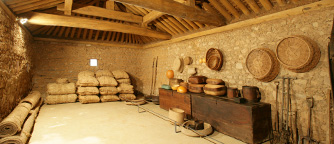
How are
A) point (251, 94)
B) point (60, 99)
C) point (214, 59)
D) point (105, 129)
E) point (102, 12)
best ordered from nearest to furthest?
1. point (251, 94)
2. point (105, 129)
3. point (214, 59)
4. point (102, 12)
5. point (60, 99)

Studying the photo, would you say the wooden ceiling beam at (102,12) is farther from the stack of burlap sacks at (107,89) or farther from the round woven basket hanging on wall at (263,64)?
the round woven basket hanging on wall at (263,64)

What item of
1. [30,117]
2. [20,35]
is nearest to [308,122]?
[30,117]

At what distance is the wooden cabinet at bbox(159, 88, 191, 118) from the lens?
391 cm

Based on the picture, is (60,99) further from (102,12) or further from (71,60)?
(102,12)

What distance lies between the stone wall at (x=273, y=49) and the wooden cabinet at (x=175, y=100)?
3.19 ft

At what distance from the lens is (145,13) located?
511cm

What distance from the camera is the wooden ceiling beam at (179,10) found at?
9.69 feet

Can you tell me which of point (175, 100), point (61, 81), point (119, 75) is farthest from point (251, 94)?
point (61, 81)

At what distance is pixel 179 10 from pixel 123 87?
3.98 metres

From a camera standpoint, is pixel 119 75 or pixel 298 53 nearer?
pixel 298 53

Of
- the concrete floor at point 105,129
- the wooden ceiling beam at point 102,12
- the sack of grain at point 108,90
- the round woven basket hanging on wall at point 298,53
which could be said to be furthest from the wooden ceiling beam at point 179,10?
the sack of grain at point 108,90

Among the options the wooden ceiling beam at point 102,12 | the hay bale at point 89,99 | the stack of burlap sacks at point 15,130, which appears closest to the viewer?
the stack of burlap sacks at point 15,130

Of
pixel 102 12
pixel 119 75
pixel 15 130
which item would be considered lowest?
pixel 15 130

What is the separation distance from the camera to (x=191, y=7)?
355cm
